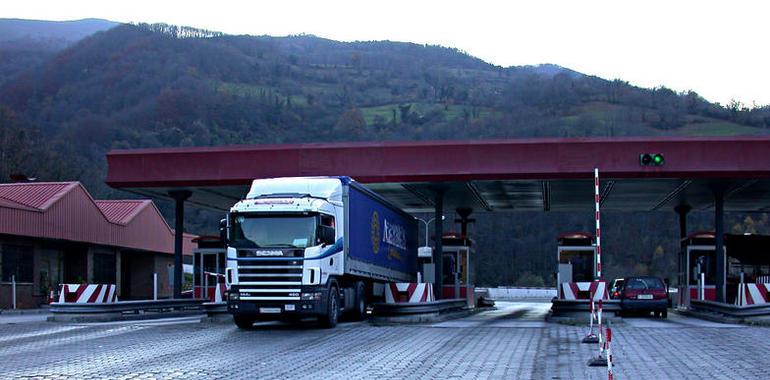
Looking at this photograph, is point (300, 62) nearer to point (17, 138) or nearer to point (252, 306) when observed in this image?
point (17, 138)

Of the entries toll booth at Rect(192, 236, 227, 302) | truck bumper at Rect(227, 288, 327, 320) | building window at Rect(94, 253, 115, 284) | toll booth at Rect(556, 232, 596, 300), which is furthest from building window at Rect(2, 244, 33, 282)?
toll booth at Rect(556, 232, 596, 300)

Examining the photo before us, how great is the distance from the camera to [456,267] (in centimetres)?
3644

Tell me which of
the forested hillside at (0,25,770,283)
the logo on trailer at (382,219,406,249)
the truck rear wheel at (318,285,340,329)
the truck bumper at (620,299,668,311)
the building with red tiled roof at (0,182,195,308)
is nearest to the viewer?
the truck rear wheel at (318,285,340,329)

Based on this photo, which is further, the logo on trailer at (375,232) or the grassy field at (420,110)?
the grassy field at (420,110)

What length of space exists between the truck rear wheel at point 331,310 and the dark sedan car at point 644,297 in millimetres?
12964

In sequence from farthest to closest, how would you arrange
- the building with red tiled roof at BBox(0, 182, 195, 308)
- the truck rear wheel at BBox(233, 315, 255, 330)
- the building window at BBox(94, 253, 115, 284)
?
the building window at BBox(94, 253, 115, 284) → the building with red tiled roof at BBox(0, 182, 195, 308) → the truck rear wheel at BBox(233, 315, 255, 330)

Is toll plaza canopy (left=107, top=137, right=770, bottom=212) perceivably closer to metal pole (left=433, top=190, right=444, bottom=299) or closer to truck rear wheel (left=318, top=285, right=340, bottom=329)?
metal pole (left=433, top=190, right=444, bottom=299)

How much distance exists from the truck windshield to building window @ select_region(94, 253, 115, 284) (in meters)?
26.5

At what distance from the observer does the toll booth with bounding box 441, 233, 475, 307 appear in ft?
119

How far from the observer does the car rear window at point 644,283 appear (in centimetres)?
3167

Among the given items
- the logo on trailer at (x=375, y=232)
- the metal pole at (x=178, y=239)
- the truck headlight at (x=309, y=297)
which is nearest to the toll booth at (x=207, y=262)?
the metal pole at (x=178, y=239)

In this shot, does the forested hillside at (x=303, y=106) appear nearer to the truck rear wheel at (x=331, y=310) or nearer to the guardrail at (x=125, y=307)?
the guardrail at (x=125, y=307)

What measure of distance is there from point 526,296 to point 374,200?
48583 mm

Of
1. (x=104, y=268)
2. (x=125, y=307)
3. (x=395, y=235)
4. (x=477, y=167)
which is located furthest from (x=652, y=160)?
(x=104, y=268)
